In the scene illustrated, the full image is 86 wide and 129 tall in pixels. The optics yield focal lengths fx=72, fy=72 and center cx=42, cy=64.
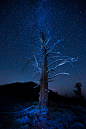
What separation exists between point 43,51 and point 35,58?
107 cm

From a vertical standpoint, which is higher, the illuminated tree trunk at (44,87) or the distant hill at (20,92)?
the illuminated tree trunk at (44,87)

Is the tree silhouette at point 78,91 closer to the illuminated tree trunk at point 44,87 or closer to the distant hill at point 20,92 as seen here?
the distant hill at point 20,92

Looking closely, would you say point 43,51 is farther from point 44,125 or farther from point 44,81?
point 44,125

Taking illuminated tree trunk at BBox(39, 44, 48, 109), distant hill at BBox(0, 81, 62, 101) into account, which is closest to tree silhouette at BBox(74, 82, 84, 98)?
distant hill at BBox(0, 81, 62, 101)

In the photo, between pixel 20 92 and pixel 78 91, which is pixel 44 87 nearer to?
pixel 20 92

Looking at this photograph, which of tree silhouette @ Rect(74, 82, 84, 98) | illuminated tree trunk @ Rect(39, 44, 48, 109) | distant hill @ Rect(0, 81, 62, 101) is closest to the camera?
illuminated tree trunk @ Rect(39, 44, 48, 109)

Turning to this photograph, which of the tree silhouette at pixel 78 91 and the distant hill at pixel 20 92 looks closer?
the distant hill at pixel 20 92

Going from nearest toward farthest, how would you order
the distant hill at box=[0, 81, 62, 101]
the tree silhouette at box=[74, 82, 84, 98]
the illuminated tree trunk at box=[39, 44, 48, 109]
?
1. the illuminated tree trunk at box=[39, 44, 48, 109]
2. the distant hill at box=[0, 81, 62, 101]
3. the tree silhouette at box=[74, 82, 84, 98]

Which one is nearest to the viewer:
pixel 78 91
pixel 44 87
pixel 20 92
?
pixel 44 87

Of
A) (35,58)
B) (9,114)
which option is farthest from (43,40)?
(9,114)

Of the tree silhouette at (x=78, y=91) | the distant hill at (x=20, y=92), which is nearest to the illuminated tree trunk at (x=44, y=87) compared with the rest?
the distant hill at (x=20, y=92)

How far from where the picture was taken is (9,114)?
16.5 feet

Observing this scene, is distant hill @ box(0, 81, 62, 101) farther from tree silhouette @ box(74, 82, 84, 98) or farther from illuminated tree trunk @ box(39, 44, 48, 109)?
tree silhouette @ box(74, 82, 84, 98)

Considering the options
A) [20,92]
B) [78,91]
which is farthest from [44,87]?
[78,91]
